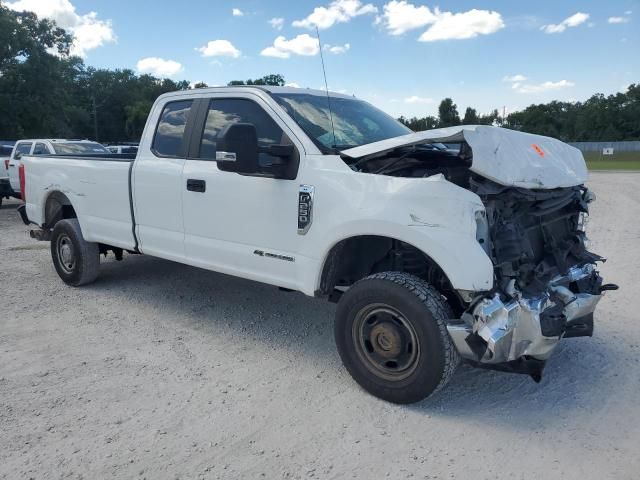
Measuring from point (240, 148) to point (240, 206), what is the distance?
69cm

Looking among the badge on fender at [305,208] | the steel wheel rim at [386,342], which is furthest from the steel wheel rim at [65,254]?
the steel wheel rim at [386,342]

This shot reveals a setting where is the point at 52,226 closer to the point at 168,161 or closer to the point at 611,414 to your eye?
the point at 168,161

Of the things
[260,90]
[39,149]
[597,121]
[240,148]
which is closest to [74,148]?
[39,149]

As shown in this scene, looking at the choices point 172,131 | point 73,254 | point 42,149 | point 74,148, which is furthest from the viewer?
point 42,149

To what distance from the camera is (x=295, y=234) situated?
4012mm

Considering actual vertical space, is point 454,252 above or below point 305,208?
below

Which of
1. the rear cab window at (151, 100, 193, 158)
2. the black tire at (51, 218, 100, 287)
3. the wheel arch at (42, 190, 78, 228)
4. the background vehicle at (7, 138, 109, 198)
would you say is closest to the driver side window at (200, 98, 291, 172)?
the rear cab window at (151, 100, 193, 158)

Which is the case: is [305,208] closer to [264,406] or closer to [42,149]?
[264,406]

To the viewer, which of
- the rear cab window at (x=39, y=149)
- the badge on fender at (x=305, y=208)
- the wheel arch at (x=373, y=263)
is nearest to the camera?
the wheel arch at (x=373, y=263)

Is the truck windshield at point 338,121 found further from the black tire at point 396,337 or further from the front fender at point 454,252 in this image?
the black tire at point 396,337

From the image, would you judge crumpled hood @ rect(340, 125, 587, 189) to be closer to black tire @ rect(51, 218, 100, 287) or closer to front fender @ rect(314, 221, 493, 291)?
front fender @ rect(314, 221, 493, 291)

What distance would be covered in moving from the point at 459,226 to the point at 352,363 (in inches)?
48.7

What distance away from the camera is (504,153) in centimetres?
339

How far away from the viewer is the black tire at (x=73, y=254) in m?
6.16
